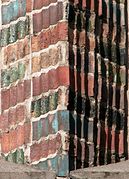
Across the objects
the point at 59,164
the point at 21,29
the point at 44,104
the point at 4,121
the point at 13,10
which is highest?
the point at 13,10

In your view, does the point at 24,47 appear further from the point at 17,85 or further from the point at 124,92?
the point at 124,92

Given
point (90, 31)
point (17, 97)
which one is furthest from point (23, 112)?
point (90, 31)

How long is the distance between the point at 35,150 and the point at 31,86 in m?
0.44

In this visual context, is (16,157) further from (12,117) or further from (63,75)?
(63,75)

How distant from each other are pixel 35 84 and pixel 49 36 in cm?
33

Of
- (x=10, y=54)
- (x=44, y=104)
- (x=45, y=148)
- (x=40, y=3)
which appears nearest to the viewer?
(x=45, y=148)

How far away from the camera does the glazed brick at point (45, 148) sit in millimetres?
6953

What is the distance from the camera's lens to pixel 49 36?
7203mm

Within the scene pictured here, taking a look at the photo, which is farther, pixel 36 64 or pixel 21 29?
pixel 21 29

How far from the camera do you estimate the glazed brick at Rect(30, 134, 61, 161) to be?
22.8 ft

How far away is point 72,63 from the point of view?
7090mm

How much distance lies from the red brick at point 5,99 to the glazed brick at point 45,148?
0.40 m

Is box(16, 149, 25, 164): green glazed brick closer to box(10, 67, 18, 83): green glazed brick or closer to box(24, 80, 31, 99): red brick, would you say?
box(24, 80, 31, 99): red brick

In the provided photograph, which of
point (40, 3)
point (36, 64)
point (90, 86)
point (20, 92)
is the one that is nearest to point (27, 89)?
point (20, 92)
